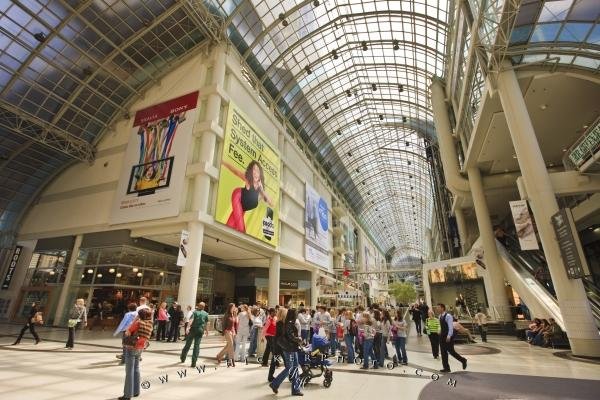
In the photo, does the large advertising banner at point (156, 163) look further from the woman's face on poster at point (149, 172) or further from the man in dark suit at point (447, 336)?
the man in dark suit at point (447, 336)

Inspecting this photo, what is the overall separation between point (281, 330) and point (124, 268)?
58.6ft

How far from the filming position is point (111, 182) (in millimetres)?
22875

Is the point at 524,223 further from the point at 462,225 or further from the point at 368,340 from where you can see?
the point at 462,225

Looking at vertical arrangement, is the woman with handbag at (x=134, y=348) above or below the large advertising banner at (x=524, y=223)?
below

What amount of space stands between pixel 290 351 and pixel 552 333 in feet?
46.9

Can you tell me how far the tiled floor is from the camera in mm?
6188

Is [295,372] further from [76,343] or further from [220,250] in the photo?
[220,250]

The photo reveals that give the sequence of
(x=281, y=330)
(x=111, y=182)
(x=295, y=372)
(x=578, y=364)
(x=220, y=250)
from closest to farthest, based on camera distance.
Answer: (x=295, y=372) < (x=281, y=330) < (x=578, y=364) < (x=111, y=182) < (x=220, y=250)

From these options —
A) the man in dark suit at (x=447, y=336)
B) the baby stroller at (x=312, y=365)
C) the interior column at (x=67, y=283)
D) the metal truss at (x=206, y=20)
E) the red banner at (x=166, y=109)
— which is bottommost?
the baby stroller at (x=312, y=365)

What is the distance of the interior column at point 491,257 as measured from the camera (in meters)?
22.3

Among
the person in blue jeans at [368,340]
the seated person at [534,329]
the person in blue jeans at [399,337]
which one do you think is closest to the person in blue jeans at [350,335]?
the person in blue jeans at [368,340]

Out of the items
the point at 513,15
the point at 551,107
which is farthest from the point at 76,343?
the point at 551,107

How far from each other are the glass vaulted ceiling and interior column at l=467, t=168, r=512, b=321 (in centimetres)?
1219

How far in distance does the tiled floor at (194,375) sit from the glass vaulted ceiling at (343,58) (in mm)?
21826
